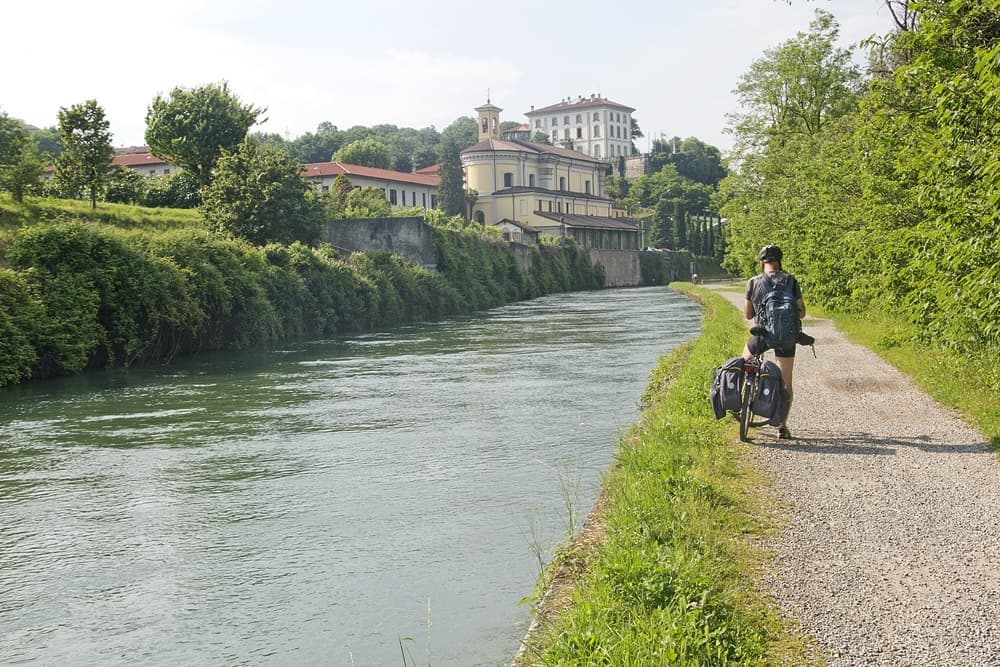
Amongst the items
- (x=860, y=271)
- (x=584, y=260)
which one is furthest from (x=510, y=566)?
(x=584, y=260)

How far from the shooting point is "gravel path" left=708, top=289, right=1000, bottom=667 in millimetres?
4984

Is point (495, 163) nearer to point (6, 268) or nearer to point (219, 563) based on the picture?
point (6, 268)

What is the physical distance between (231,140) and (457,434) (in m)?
56.8

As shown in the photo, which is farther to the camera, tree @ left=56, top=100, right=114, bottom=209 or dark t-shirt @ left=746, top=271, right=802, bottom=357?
tree @ left=56, top=100, right=114, bottom=209

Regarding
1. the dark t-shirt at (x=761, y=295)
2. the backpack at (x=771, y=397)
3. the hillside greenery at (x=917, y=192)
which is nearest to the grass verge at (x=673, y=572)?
the backpack at (x=771, y=397)

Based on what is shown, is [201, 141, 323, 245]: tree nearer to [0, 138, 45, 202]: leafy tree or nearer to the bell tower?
[0, 138, 45, 202]: leafy tree

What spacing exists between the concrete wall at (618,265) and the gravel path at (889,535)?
84.2 meters

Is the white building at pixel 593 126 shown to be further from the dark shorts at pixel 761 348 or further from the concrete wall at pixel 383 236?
the dark shorts at pixel 761 348

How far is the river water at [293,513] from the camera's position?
22.4 ft

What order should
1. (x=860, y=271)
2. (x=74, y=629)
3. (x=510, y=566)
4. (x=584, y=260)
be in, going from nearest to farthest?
(x=74, y=629) → (x=510, y=566) → (x=860, y=271) → (x=584, y=260)

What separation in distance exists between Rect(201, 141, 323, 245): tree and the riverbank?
39496 mm

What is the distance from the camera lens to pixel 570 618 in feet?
17.7

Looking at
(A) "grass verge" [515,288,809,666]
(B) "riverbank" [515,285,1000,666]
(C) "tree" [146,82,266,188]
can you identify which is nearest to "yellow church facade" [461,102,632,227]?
(C) "tree" [146,82,266,188]

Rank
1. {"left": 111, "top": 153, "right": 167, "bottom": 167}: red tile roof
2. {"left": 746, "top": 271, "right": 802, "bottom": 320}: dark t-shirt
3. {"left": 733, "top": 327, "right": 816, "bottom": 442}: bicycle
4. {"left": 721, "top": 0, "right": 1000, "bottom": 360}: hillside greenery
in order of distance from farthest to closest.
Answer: {"left": 111, "top": 153, "right": 167, "bottom": 167}: red tile roof
{"left": 746, "top": 271, "right": 802, "bottom": 320}: dark t-shirt
{"left": 733, "top": 327, "right": 816, "bottom": 442}: bicycle
{"left": 721, "top": 0, "right": 1000, "bottom": 360}: hillside greenery
